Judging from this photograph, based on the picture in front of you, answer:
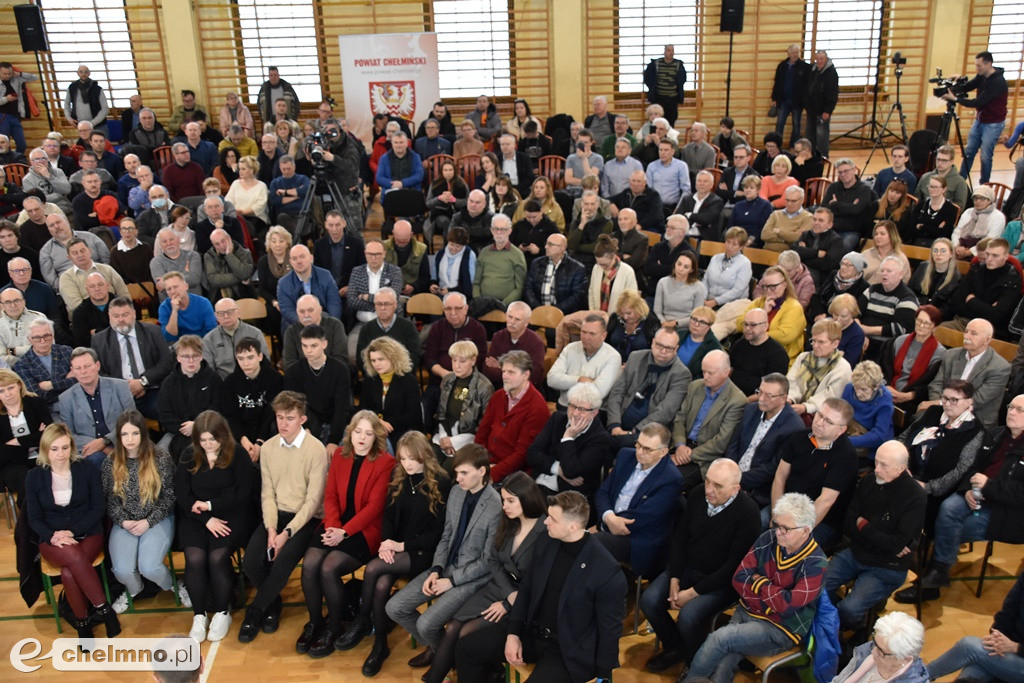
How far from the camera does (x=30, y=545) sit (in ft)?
13.6

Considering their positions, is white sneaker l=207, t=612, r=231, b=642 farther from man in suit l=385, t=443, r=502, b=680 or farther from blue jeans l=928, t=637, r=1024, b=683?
blue jeans l=928, t=637, r=1024, b=683

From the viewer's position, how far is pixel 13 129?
10.5m

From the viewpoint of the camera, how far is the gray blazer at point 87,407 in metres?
4.70

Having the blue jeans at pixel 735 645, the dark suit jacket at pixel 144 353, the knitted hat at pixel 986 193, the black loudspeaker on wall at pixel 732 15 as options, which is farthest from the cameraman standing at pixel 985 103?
the dark suit jacket at pixel 144 353

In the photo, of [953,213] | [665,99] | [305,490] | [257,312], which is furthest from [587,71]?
[305,490]

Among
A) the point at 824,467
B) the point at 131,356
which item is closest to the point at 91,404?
the point at 131,356

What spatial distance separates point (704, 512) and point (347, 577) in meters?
1.88

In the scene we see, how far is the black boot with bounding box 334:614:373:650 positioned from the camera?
158 inches

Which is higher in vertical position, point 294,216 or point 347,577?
point 294,216

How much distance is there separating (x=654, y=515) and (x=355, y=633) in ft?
4.92

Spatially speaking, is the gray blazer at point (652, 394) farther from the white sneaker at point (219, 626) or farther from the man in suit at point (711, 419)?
the white sneaker at point (219, 626)

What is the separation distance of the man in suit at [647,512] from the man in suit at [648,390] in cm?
53

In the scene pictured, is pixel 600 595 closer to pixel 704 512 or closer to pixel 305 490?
pixel 704 512

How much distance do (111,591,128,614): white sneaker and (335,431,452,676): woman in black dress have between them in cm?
119
